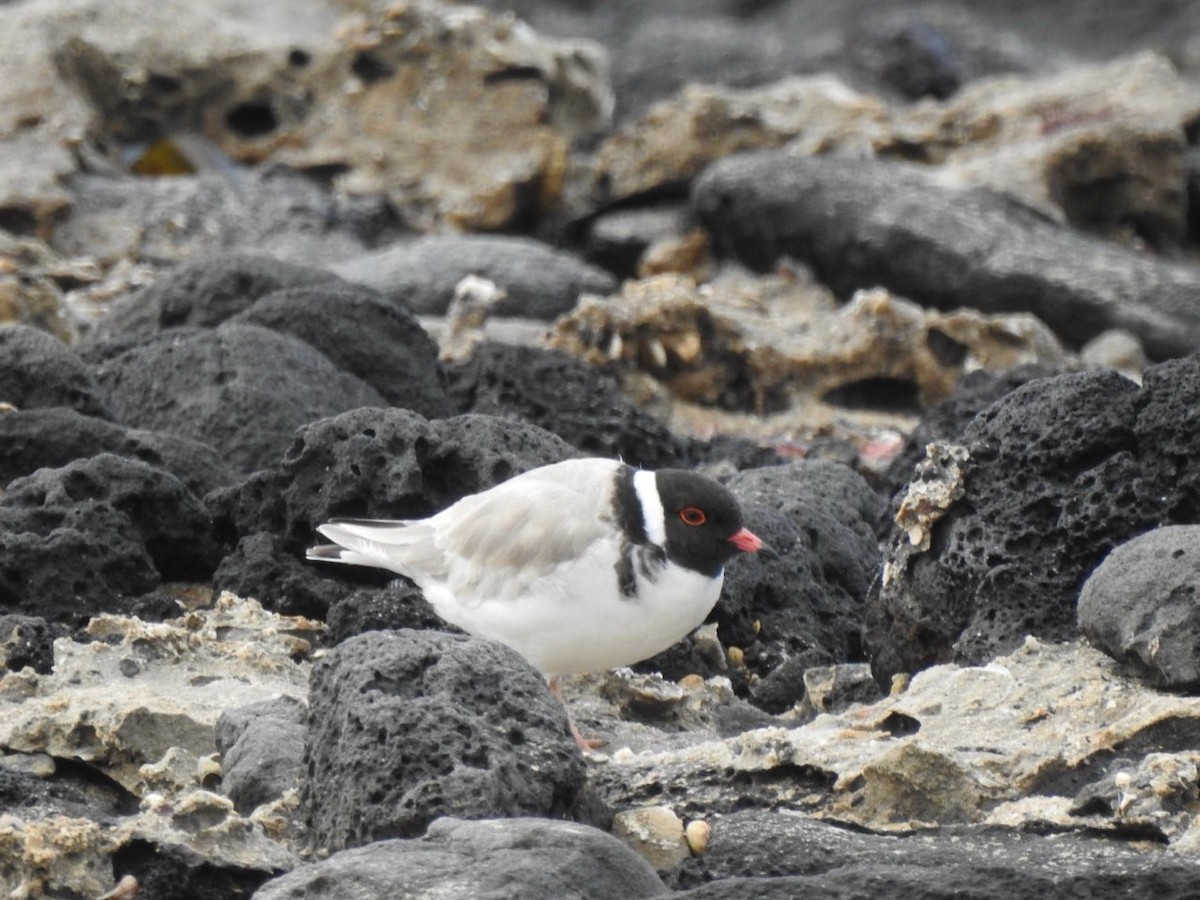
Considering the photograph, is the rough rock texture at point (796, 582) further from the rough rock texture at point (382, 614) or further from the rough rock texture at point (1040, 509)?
the rough rock texture at point (382, 614)

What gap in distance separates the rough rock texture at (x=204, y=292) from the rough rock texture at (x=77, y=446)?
7.60 ft

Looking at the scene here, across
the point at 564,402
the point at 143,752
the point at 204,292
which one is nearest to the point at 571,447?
the point at 564,402

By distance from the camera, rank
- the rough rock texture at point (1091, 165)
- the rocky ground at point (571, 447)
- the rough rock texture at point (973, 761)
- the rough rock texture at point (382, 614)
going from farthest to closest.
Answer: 1. the rough rock texture at point (1091, 165)
2. the rough rock texture at point (382, 614)
3. the rough rock texture at point (973, 761)
4. the rocky ground at point (571, 447)

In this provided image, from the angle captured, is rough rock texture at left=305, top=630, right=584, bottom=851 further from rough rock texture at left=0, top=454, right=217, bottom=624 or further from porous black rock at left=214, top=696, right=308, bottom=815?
rough rock texture at left=0, top=454, right=217, bottom=624

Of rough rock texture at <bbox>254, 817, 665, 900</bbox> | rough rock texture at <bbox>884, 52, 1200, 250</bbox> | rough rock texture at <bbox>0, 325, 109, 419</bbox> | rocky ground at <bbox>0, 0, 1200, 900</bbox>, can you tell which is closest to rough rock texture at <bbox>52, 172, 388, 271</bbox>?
rocky ground at <bbox>0, 0, 1200, 900</bbox>

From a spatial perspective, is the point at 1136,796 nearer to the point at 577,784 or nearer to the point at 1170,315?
the point at 577,784

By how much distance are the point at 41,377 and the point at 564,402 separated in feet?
9.00

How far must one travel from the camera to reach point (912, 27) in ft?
85.3

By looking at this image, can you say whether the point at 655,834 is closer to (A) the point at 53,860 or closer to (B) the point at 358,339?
(A) the point at 53,860

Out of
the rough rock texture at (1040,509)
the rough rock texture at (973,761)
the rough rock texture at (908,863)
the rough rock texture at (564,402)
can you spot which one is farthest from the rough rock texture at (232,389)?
the rough rock texture at (908,863)

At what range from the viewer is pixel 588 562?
687 cm

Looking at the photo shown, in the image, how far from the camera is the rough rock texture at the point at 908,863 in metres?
4.72

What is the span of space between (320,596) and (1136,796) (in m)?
3.56

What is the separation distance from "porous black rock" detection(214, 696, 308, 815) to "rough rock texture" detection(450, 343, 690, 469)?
418 centimetres
